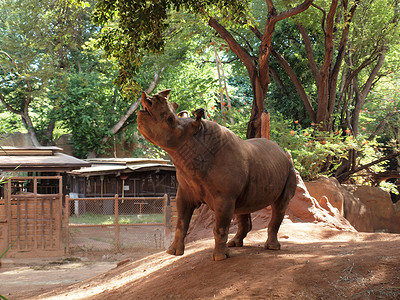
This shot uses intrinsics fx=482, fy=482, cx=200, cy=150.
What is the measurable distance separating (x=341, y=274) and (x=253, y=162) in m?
1.51

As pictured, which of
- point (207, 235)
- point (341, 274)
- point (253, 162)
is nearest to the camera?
point (341, 274)

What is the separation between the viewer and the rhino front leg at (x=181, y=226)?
469 centimetres

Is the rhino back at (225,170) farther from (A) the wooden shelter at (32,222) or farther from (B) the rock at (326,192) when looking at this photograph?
(A) the wooden shelter at (32,222)

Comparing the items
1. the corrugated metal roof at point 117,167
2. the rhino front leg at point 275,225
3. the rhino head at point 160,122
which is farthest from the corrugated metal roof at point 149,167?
the rhino head at point 160,122

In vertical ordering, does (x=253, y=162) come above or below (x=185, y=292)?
above

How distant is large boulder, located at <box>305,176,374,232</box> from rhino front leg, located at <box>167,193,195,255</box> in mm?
6915

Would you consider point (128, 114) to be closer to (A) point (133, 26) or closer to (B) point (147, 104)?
(A) point (133, 26)

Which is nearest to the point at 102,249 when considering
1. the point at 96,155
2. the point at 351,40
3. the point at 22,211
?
the point at 22,211

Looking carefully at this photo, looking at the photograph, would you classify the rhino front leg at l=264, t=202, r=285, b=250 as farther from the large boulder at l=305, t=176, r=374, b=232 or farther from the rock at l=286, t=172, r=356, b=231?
the large boulder at l=305, t=176, r=374, b=232

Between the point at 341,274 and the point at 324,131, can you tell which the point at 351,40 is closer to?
the point at 324,131

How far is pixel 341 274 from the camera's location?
→ 3.82 meters

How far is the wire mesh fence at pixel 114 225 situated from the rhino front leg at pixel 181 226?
9.51 meters

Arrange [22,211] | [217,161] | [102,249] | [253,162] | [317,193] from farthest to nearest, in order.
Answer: [102,249]
[22,211]
[317,193]
[253,162]
[217,161]

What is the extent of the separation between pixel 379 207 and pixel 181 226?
1180cm
